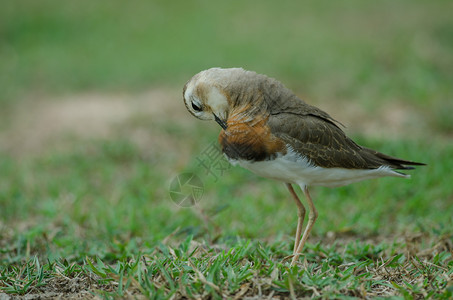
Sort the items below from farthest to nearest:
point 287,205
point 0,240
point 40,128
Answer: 1. point 40,128
2. point 287,205
3. point 0,240

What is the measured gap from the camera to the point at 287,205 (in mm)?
5336

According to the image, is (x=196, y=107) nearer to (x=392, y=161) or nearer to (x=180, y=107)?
(x=392, y=161)

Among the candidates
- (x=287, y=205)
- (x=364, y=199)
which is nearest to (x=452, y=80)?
(x=364, y=199)

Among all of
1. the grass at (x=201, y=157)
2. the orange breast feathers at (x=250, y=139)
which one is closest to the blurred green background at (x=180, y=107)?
the grass at (x=201, y=157)

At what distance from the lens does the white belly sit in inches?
136

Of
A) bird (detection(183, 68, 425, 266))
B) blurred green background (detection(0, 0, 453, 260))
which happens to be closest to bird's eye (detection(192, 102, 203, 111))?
bird (detection(183, 68, 425, 266))

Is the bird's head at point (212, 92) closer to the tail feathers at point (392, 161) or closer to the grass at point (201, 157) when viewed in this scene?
the grass at point (201, 157)

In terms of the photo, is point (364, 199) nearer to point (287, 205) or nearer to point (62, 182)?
point (287, 205)


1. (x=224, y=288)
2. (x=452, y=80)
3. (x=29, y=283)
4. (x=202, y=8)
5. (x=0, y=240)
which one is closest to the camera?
(x=224, y=288)

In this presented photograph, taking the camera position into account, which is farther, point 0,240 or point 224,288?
point 0,240

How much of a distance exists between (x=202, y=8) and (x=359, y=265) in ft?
34.0

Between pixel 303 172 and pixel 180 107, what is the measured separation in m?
4.38

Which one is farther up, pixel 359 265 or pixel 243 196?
pixel 359 265

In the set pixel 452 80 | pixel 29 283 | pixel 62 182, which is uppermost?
pixel 452 80
